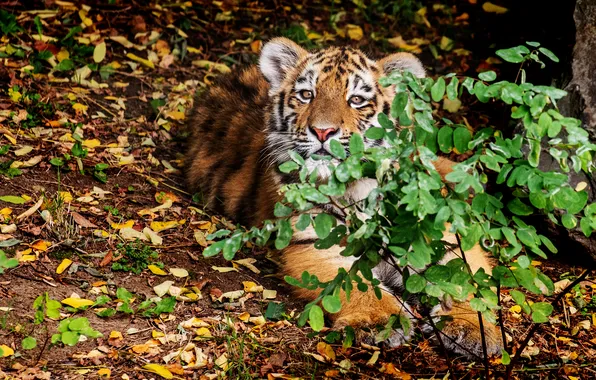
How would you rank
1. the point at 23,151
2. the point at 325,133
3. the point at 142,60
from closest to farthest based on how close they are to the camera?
the point at 325,133 → the point at 23,151 → the point at 142,60

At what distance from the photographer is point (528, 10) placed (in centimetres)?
606

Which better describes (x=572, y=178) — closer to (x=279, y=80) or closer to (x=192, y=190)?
(x=279, y=80)

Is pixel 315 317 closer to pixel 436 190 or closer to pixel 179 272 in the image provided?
pixel 436 190

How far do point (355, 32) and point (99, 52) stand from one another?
2.09 m

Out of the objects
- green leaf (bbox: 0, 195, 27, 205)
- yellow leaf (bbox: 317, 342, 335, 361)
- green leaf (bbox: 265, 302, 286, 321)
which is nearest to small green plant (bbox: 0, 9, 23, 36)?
green leaf (bbox: 0, 195, 27, 205)

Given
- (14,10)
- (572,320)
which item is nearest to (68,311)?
(572,320)

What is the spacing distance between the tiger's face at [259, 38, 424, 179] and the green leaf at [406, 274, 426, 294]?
1.27 m

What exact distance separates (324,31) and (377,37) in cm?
44

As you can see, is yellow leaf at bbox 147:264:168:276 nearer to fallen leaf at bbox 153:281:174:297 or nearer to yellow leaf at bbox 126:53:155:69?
fallen leaf at bbox 153:281:174:297

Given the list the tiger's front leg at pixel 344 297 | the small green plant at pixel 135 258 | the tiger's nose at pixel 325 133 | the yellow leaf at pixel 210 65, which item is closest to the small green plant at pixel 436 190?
the tiger's front leg at pixel 344 297

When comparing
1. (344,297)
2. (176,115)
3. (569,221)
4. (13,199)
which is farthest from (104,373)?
(176,115)

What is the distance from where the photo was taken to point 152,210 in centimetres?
455

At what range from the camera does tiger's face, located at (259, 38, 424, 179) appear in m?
4.06

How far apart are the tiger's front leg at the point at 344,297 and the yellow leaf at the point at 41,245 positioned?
46.0 inches
